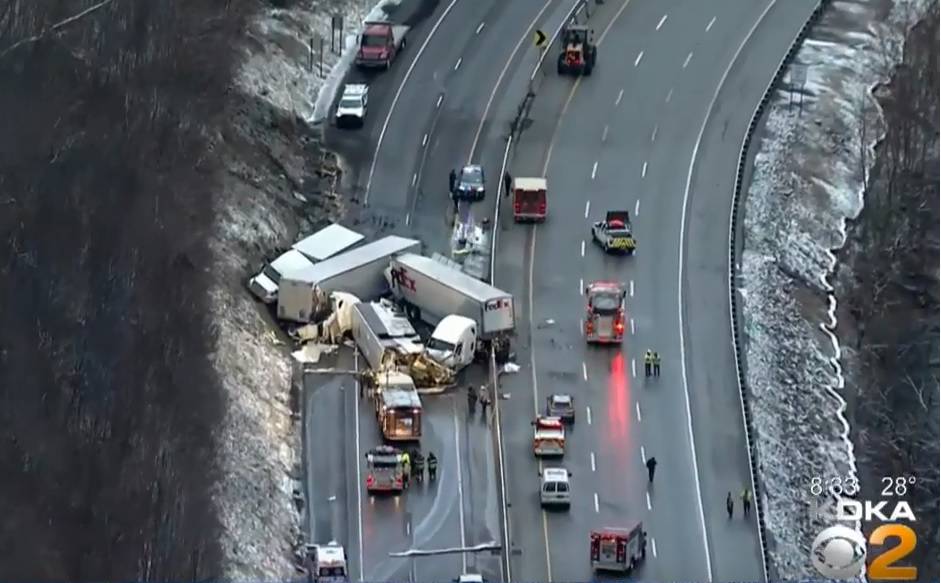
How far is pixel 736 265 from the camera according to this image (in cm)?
14800

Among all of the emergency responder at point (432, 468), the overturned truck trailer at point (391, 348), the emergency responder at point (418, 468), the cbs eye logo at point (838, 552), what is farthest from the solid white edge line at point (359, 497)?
the cbs eye logo at point (838, 552)

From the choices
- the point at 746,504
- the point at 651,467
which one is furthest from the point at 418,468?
the point at 746,504

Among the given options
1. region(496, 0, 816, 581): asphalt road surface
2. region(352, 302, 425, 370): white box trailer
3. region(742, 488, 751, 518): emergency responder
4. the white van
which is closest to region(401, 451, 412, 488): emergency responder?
region(496, 0, 816, 581): asphalt road surface

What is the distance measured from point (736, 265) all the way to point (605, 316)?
427 inches

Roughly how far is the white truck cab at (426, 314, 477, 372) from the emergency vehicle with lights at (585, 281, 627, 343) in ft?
17.2

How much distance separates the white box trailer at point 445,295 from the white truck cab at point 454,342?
1.01 metres

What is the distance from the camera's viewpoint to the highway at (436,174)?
4906 inches

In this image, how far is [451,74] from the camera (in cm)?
16400

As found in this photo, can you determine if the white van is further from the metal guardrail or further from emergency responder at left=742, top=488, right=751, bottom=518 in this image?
the metal guardrail

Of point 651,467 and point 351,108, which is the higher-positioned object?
point 351,108

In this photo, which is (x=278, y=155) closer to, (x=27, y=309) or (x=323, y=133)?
(x=323, y=133)

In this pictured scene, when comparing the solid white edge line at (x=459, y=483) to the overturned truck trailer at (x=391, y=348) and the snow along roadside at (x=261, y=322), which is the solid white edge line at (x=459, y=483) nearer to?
the overturned truck trailer at (x=391, y=348)

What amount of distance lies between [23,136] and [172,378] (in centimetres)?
1548

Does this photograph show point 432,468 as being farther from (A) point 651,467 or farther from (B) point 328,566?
(B) point 328,566
